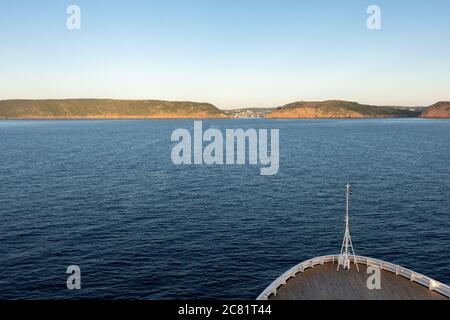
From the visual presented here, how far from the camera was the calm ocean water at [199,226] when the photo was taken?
156 ft

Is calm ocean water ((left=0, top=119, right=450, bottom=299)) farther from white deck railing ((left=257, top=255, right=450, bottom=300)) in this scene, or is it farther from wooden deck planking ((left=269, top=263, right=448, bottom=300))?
wooden deck planking ((left=269, top=263, right=448, bottom=300))

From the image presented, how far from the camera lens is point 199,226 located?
6588 cm

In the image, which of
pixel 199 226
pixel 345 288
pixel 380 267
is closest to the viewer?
pixel 345 288

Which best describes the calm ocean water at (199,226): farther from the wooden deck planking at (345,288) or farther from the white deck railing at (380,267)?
the wooden deck planking at (345,288)

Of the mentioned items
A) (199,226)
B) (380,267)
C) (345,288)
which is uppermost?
(380,267)

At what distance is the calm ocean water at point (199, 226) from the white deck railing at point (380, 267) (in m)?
9.51

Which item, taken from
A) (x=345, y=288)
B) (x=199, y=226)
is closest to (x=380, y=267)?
(x=345, y=288)

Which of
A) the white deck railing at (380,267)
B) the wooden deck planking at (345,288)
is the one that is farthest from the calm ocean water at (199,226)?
the wooden deck planking at (345,288)

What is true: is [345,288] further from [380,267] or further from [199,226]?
[199,226]

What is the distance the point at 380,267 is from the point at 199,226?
34.2 meters

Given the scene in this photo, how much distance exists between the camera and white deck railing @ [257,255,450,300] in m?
32.4
